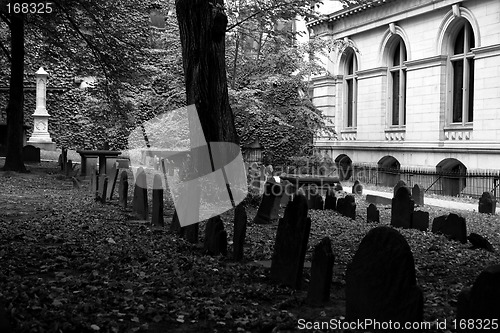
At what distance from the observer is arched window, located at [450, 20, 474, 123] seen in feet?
73.9

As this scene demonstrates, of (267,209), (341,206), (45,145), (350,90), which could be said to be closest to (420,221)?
(341,206)

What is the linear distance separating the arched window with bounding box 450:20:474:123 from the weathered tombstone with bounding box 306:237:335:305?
1917 centimetres

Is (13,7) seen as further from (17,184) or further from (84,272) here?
(84,272)

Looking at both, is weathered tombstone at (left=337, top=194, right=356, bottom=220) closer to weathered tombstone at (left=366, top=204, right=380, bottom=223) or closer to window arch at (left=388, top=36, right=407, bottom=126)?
weathered tombstone at (left=366, top=204, right=380, bottom=223)

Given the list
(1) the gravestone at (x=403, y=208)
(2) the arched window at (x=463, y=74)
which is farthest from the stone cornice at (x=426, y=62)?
(1) the gravestone at (x=403, y=208)

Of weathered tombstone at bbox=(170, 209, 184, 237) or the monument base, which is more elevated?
the monument base

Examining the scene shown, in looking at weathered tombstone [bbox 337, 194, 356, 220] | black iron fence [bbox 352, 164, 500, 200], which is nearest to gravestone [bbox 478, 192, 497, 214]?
weathered tombstone [bbox 337, 194, 356, 220]

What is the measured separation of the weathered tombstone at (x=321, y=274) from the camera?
4961mm

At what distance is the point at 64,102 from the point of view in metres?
33.0

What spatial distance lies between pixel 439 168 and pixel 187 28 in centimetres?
1508

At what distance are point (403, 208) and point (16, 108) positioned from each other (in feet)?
44.9

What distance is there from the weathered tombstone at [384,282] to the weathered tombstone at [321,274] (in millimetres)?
569

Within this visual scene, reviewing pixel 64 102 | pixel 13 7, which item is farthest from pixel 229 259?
pixel 64 102

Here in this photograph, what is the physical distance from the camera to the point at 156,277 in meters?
6.10
